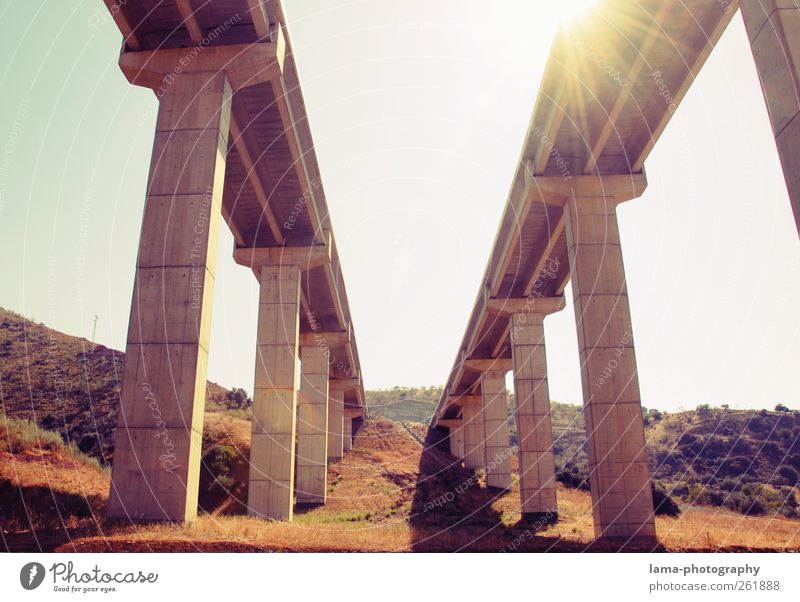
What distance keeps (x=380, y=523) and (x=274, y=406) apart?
10013mm

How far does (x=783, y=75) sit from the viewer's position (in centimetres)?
1009

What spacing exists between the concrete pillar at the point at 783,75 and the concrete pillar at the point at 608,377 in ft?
36.7

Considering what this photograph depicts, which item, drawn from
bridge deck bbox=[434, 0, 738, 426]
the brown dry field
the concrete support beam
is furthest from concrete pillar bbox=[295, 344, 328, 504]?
bridge deck bbox=[434, 0, 738, 426]

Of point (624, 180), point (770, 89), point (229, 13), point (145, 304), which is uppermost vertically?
point (229, 13)

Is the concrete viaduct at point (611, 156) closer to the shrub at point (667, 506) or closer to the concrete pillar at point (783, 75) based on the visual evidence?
the concrete pillar at point (783, 75)

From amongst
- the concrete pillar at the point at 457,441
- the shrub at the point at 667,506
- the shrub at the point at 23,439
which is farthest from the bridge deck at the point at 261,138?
the concrete pillar at the point at 457,441

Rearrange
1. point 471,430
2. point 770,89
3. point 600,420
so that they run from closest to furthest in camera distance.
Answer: point 770,89, point 600,420, point 471,430

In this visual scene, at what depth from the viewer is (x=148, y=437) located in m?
14.0

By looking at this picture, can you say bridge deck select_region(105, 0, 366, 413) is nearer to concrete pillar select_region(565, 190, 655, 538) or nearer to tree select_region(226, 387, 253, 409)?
concrete pillar select_region(565, 190, 655, 538)

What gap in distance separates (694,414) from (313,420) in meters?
52.1

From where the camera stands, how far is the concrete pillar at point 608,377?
19203mm

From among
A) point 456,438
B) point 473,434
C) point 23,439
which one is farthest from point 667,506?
point 456,438

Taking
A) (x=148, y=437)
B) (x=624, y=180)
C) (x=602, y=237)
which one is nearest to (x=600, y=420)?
(x=602, y=237)
